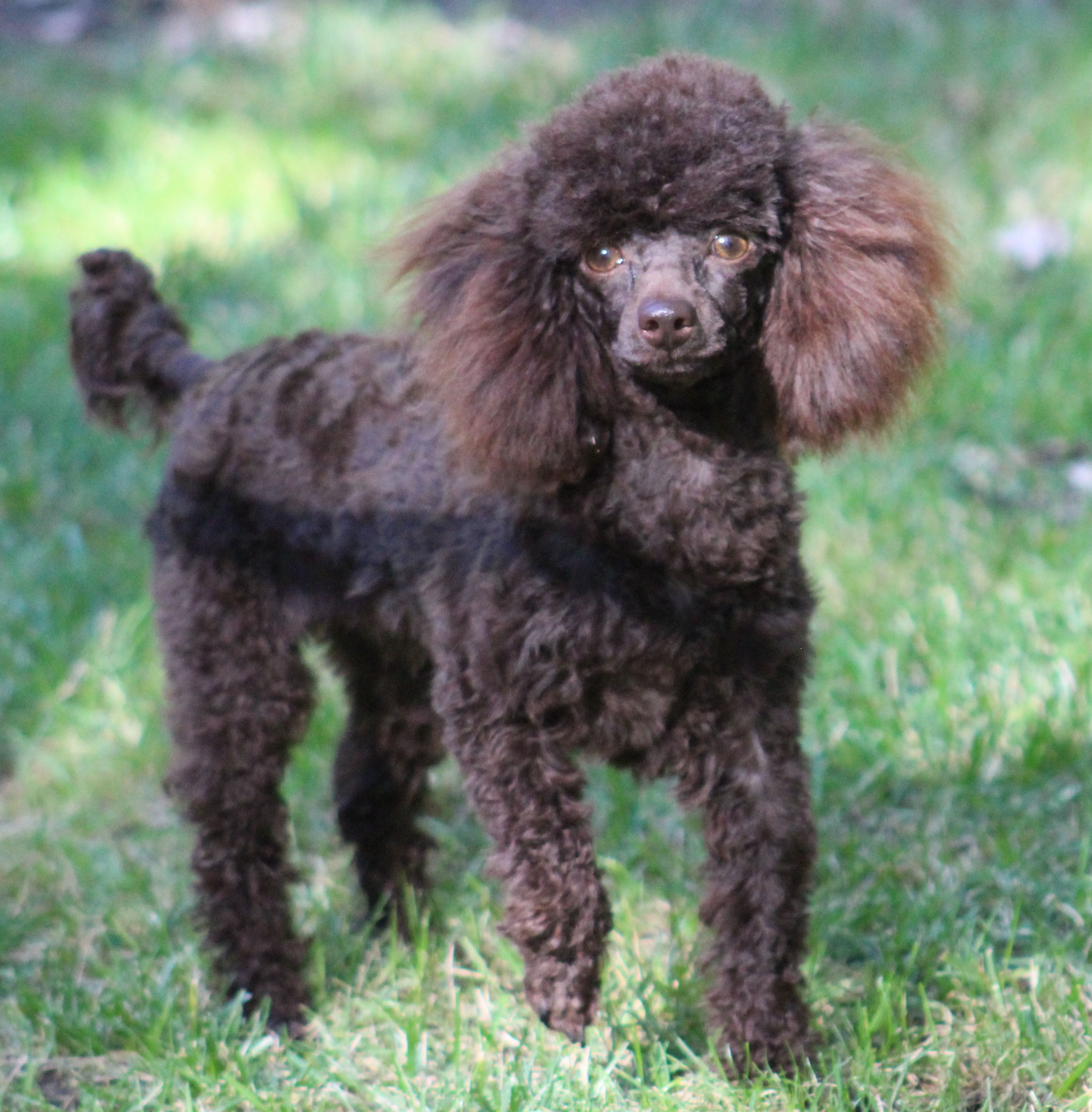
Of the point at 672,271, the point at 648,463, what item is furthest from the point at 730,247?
the point at 648,463

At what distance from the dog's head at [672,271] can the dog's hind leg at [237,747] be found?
67 centimetres

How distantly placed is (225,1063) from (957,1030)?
122cm

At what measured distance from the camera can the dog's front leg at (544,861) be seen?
233 centimetres

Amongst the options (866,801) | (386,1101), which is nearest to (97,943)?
(386,1101)

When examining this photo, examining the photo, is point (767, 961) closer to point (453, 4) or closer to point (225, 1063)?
point (225, 1063)

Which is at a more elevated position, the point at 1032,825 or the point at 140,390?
the point at 140,390

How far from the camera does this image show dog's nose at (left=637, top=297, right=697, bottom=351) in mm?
2107

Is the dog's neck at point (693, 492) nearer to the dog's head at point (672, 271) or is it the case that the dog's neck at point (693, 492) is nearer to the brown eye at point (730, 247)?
the dog's head at point (672, 271)

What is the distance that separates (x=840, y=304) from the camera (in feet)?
7.59

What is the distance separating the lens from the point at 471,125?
21.4ft

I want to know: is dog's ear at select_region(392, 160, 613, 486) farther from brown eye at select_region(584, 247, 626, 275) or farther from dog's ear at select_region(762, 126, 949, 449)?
dog's ear at select_region(762, 126, 949, 449)

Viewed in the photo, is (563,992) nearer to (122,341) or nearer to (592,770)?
(592,770)

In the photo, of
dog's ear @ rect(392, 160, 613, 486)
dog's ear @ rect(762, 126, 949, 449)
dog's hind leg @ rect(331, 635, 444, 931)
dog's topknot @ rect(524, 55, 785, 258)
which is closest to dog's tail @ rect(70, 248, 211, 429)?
dog's hind leg @ rect(331, 635, 444, 931)

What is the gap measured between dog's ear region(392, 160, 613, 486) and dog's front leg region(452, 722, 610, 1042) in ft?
1.38
